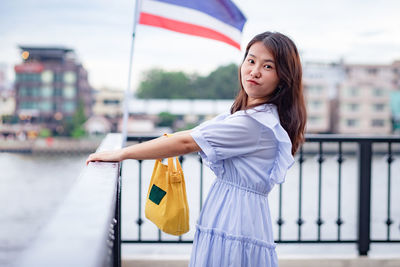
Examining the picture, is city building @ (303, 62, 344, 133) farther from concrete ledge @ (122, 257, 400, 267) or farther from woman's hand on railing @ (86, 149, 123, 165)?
woman's hand on railing @ (86, 149, 123, 165)

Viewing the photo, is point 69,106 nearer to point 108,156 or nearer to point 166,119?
point 166,119

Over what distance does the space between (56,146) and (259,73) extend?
5719 centimetres

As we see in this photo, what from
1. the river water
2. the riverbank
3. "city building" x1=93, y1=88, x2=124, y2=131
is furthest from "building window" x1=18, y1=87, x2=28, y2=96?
"city building" x1=93, y1=88, x2=124, y2=131

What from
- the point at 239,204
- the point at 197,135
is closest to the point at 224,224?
the point at 239,204

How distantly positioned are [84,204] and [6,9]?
89019 millimetres

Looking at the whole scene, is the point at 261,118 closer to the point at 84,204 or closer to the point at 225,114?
the point at 225,114

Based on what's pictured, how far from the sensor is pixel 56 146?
54750 millimetres

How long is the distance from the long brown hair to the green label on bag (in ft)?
1.11

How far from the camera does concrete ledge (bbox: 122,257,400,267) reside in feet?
7.31

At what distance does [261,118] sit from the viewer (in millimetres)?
1054

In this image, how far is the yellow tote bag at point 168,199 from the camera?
1152 mm

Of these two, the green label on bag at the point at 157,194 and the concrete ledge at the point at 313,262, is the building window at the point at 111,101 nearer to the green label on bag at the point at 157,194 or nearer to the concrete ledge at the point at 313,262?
the concrete ledge at the point at 313,262

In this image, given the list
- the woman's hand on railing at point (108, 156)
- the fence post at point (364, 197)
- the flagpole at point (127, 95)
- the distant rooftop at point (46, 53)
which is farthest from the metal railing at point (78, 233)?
the distant rooftop at point (46, 53)

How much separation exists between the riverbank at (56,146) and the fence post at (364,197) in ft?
176
